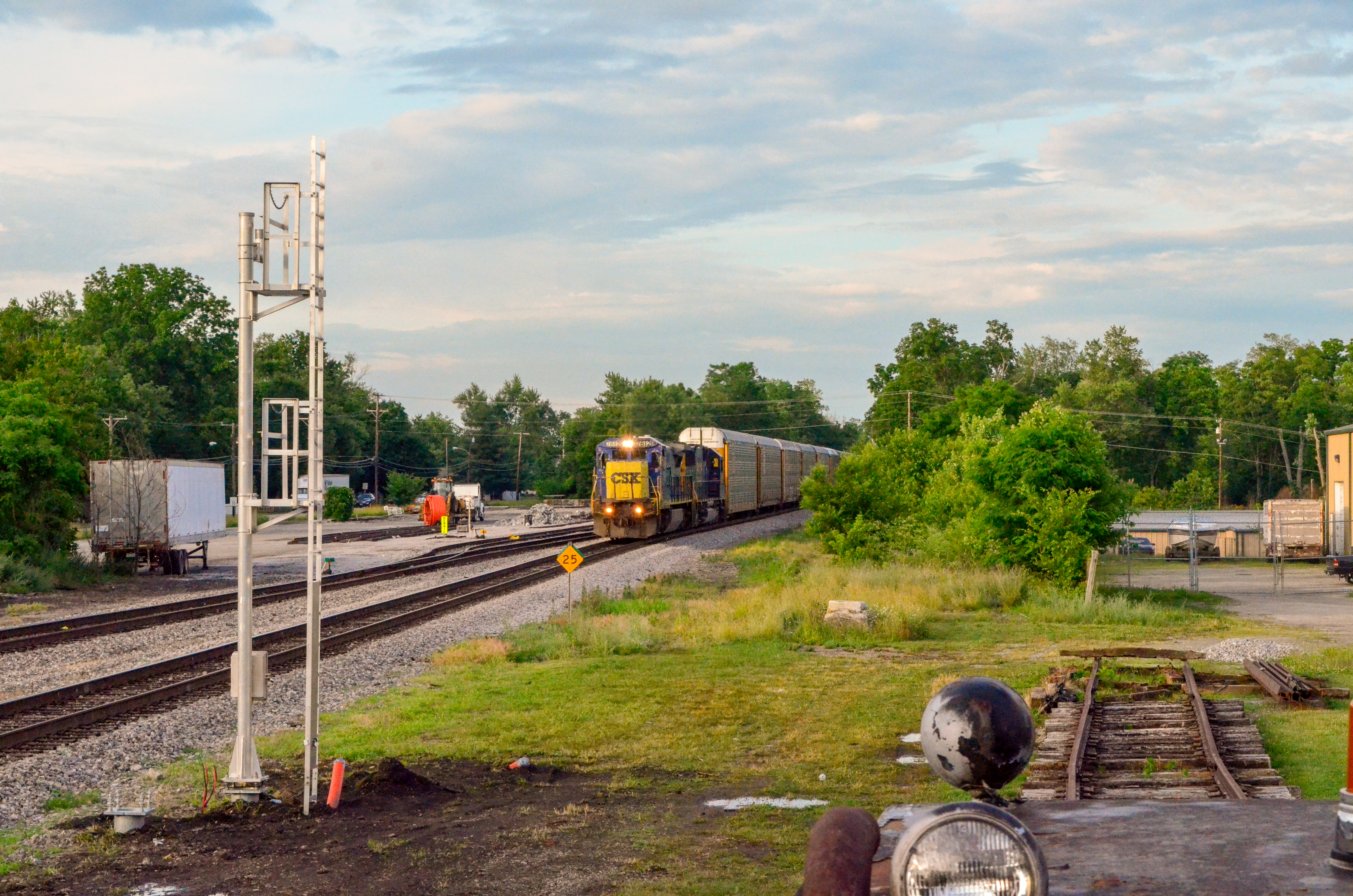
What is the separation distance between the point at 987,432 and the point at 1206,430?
7599 cm

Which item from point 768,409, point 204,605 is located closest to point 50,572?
point 204,605

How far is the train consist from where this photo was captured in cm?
4544

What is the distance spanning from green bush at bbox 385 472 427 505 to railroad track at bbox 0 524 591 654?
5181 cm

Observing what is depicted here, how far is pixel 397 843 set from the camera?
8.91 meters

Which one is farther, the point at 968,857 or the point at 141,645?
the point at 141,645

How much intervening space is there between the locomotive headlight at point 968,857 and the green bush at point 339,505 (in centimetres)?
6914

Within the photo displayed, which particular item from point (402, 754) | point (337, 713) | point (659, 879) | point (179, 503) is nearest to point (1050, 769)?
point (659, 879)

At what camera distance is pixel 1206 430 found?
103 metres

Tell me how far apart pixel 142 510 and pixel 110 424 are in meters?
30.4

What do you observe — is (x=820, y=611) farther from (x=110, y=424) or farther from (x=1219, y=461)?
(x=1219, y=461)

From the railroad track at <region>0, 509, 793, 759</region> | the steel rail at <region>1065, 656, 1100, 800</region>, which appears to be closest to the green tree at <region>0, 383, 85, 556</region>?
the railroad track at <region>0, 509, 793, 759</region>

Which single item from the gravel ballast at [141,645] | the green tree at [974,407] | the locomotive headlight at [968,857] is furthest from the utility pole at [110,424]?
the locomotive headlight at [968,857]

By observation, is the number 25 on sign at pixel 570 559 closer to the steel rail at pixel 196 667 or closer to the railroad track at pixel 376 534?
the steel rail at pixel 196 667

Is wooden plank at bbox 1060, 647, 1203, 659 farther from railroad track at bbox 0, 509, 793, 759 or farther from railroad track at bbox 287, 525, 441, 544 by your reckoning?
railroad track at bbox 287, 525, 441, 544
